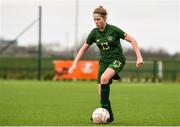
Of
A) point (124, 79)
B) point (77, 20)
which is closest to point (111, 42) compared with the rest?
point (124, 79)

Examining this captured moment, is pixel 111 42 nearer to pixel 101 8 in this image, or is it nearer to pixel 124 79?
pixel 101 8

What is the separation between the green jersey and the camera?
1113 centimetres

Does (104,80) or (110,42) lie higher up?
(110,42)

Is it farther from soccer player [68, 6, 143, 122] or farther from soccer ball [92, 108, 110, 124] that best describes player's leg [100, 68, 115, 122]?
soccer ball [92, 108, 110, 124]

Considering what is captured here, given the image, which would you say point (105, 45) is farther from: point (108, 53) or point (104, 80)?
point (104, 80)

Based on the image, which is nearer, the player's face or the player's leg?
the player's face

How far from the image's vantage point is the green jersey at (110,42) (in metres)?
11.1

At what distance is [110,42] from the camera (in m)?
11.1

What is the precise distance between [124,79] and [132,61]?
4.57ft

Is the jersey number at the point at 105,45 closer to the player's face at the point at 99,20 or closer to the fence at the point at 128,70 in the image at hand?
the player's face at the point at 99,20

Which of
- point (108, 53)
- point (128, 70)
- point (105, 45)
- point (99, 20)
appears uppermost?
point (99, 20)

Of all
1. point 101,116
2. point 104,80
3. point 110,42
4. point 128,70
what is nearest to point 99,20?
point 110,42

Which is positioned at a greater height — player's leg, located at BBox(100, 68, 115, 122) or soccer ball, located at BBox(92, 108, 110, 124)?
player's leg, located at BBox(100, 68, 115, 122)

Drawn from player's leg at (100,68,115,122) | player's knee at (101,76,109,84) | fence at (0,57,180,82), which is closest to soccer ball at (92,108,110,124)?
player's leg at (100,68,115,122)
